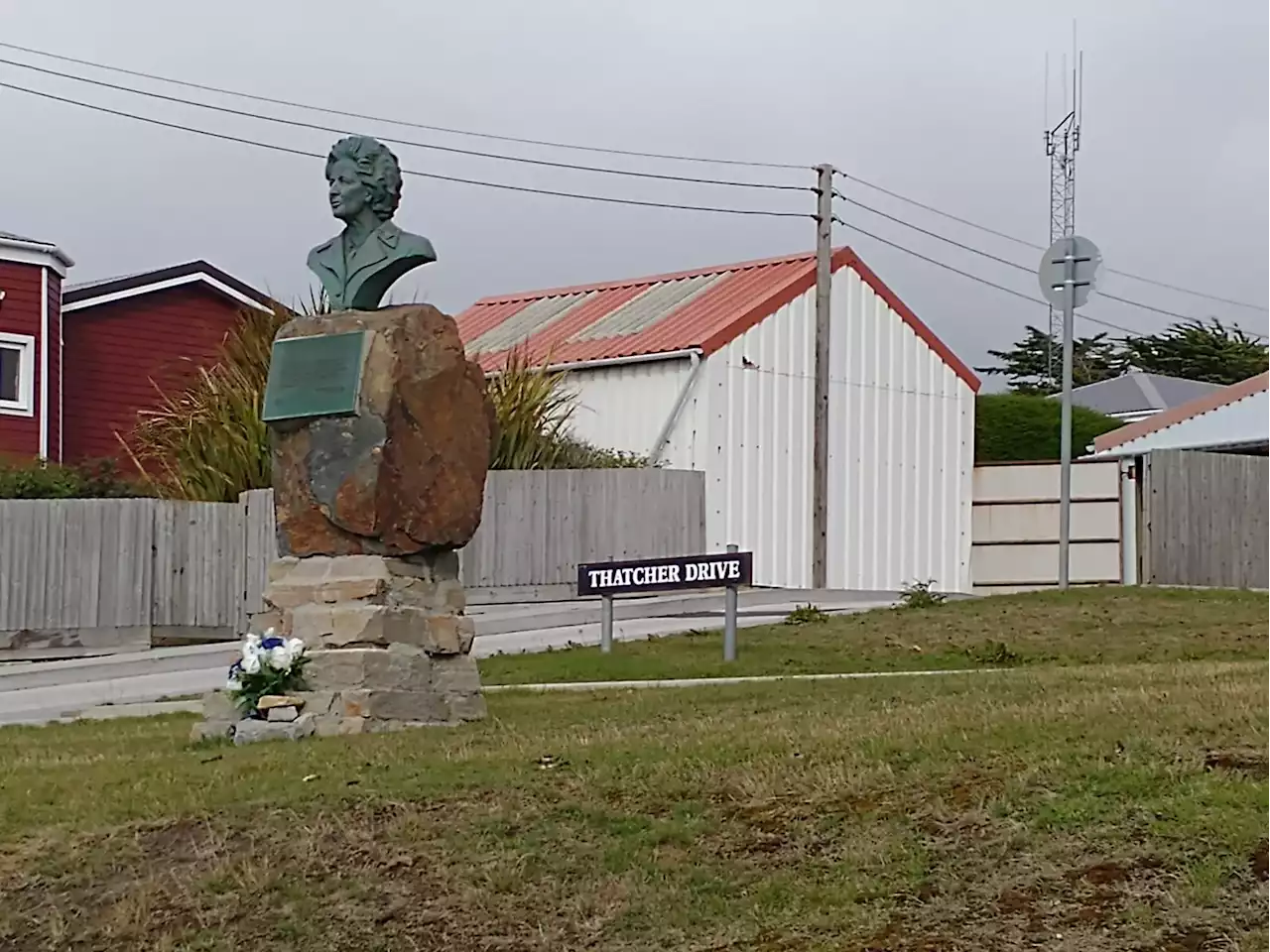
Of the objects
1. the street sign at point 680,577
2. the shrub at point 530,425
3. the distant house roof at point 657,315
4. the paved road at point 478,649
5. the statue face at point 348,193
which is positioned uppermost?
the distant house roof at point 657,315

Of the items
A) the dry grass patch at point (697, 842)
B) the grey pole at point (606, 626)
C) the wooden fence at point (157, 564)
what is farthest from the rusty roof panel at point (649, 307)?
the dry grass patch at point (697, 842)

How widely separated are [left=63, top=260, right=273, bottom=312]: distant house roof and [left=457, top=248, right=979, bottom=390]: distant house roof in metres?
4.00

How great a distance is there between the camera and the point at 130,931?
24.4ft

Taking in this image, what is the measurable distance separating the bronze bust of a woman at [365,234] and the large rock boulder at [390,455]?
26 centimetres

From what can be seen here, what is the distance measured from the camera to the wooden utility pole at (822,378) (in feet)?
86.3

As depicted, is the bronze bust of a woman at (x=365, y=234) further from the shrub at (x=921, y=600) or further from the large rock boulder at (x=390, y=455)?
the shrub at (x=921, y=600)

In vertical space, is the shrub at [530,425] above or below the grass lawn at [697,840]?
above

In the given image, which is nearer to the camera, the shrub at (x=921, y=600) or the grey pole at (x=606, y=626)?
the grey pole at (x=606, y=626)

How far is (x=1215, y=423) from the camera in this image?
31.5m

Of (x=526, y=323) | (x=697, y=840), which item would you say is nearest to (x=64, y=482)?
(x=526, y=323)

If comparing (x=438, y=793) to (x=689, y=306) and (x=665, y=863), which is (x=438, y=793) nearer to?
(x=665, y=863)

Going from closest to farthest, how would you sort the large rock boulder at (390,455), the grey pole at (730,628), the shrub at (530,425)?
the large rock boulder at (390,455)
the grey pole at (730,628)
the shrub at (530,425)

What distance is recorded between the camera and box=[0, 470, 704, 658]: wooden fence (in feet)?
67.7

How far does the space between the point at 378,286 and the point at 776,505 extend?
15539mm
